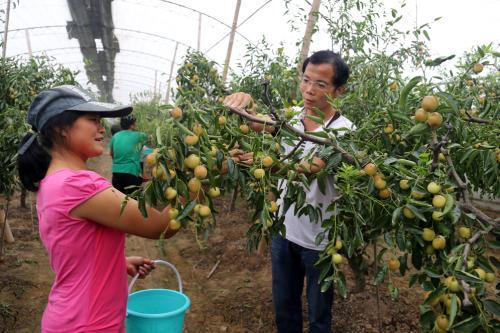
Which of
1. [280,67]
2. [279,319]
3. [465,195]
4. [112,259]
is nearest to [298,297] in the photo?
[279,319]

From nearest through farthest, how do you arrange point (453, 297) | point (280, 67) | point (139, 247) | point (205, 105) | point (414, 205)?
point (453, 297) < point (414, 205) < point (205, 105) < point (280, 67) < point (139, 247)

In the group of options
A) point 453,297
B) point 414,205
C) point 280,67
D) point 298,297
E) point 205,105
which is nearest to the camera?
point 453,297

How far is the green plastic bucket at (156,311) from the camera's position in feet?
5.29

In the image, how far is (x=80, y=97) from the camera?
1252 millimetres

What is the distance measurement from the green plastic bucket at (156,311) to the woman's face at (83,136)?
0.68 meters

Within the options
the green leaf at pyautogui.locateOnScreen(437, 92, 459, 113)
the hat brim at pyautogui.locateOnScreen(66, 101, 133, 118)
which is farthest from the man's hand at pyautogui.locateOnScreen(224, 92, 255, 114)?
the green leaf at pyautogui.locateOnScreen(437, 92, 459, 113)

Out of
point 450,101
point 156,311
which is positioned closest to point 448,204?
point 450,101

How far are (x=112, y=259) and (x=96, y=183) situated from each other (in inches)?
11.5

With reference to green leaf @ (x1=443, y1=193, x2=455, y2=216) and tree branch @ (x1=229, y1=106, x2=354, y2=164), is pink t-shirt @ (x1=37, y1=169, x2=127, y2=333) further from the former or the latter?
green leaf @ (x1=443, y1=193, x2=455, y2=216)

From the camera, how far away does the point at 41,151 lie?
50.8 inches

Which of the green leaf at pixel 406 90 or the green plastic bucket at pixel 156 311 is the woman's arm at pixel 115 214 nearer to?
the green plastic bucket at pixel 156 311

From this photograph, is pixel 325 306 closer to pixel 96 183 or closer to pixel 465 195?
pixel 465 195

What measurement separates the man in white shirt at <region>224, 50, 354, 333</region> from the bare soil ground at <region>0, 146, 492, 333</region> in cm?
63

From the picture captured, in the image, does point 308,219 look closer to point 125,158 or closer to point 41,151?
point 41,151
